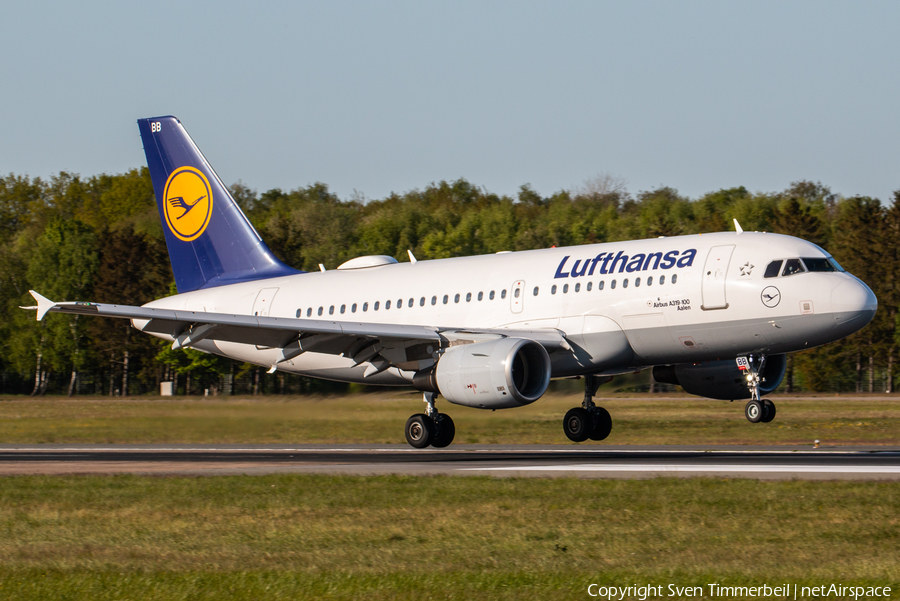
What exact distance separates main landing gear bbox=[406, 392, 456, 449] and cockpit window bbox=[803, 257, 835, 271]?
8998 mm

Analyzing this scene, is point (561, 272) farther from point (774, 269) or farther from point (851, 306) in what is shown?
point (851, 306)

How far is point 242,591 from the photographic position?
981cm

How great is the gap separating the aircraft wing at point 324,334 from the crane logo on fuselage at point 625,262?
158 cm

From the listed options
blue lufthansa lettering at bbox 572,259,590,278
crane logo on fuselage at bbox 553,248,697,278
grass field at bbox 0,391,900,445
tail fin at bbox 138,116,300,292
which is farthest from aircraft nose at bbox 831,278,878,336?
tail fin at bbox 138,116,300,292

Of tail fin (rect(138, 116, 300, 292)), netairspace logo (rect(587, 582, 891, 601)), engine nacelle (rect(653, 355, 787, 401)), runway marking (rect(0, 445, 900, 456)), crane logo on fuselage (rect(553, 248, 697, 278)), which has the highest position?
tail fin (rect(138, 116, 300, 292))

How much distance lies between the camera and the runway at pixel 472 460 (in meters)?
19.8

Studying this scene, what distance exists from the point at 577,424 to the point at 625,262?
4961mm

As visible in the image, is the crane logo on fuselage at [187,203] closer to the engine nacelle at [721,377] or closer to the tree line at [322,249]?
the tree line at [322,249]

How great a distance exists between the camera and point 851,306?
2300 centimetres

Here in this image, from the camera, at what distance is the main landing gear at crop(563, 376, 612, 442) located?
91.6 ft

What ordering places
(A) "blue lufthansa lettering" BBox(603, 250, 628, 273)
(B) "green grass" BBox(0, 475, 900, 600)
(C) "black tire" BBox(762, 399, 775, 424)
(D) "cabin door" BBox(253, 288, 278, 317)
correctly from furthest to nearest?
1. (D) "cabin door" BBox(253, 288, 278, 317)
2. (A) "blue lufthansa lettering" BBox(603, 250, 628, 273)
3. (C) "black tire" BBox(762, 399, 775, 424)
4. (B) "green grass" BBox(0, 475, 900, 600)

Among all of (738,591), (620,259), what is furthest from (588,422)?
(738,591)

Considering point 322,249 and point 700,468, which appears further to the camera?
point 322,249

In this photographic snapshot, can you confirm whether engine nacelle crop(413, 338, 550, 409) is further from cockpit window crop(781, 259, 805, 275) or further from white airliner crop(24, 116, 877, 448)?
cockpit window crop(781, 259, 805, 275)
